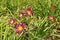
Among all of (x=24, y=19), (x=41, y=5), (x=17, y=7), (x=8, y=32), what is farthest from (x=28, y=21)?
(x=17, y=7)

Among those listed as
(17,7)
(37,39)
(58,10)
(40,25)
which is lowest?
(37,39)

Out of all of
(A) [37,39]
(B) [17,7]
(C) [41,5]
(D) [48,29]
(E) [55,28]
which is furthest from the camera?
(B) [17,7]

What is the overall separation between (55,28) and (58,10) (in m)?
0.29

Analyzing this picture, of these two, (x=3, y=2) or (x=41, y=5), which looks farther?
(x=3, y=2)

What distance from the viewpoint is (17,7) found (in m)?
3.47

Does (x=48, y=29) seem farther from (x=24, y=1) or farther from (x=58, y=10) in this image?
(x=24, y=1)

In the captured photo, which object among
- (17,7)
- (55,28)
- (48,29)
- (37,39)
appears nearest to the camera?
(37,39)

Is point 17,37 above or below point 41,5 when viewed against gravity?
below

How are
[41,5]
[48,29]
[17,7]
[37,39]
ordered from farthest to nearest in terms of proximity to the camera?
[17,7] → [41,5] → [48,29] → [37,39]

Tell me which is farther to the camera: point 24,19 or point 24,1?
point 24,1

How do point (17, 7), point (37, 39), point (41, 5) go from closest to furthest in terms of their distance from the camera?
1. point (37, 39)
2. point (41, 5)
3. point (17, 7)

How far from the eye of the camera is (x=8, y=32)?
2752mm

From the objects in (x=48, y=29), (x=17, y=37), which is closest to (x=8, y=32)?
(x=17, y=37)

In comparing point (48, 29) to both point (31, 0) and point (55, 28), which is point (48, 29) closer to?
point (55, 28)
